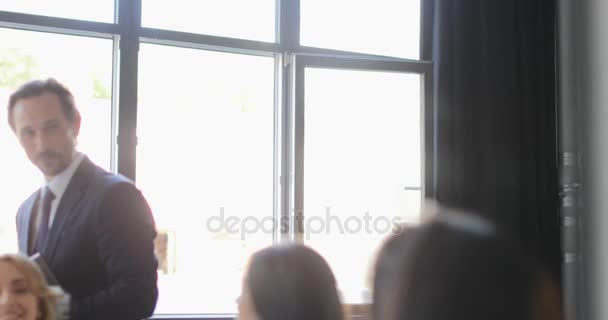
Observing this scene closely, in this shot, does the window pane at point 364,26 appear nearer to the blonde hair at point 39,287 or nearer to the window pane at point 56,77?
the window pane at point 56,77

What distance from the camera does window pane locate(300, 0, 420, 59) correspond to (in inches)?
144

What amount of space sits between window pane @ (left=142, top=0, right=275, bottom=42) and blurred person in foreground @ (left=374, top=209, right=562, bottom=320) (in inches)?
118

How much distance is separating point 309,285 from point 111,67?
241cm

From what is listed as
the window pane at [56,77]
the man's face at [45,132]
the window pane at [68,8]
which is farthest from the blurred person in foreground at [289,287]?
the window pane at [68,8]

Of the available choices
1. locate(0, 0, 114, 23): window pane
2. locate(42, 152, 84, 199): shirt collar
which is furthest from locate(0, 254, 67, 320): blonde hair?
locate(0, 0, 114, 23): window pane

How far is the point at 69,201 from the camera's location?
2.10m

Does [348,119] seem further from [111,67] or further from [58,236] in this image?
[58,236]

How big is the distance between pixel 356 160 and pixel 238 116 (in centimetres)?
74

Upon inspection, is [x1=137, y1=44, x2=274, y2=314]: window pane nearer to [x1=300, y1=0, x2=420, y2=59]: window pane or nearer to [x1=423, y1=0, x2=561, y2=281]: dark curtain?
[x1=300, y1=0, x2=420, y2=59]: window pane

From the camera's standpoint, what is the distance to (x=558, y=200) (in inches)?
152

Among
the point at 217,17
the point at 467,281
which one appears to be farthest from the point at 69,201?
the point at 467,281

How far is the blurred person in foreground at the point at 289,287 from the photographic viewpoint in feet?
3.37

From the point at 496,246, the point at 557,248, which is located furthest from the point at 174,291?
the point at 496,246

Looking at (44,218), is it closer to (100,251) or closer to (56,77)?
(100,251)
